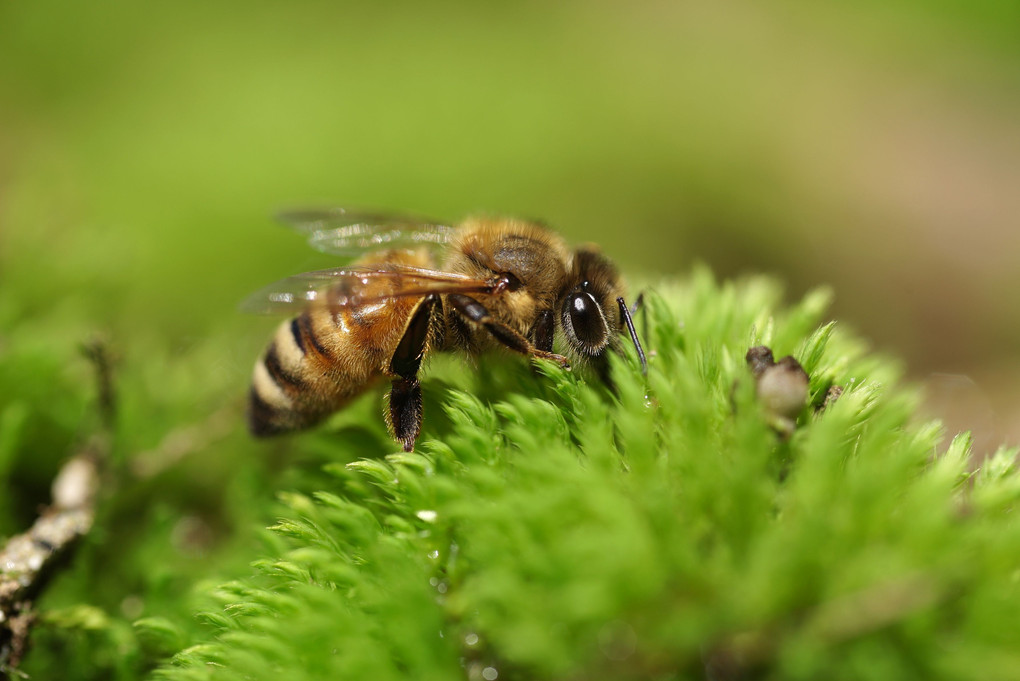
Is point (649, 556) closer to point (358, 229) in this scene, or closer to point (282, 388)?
point (282, 388)

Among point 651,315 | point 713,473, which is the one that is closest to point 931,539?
point 713,473

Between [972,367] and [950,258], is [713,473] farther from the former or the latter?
[950,258]

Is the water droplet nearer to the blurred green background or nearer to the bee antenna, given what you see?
the bee antenna

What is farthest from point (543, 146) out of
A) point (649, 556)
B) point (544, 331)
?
point (649, 556)

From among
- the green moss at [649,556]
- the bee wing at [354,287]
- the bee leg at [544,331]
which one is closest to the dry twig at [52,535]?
the green moss at [649,556]

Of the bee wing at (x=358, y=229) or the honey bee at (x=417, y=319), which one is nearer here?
the honey bee at (x=417, y=319)

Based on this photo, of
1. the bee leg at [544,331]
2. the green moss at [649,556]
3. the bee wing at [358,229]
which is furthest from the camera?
the bee wing at [358,229]

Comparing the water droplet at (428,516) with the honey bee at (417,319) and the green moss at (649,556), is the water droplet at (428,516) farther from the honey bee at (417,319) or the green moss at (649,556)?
the honey bee at (417,319)
